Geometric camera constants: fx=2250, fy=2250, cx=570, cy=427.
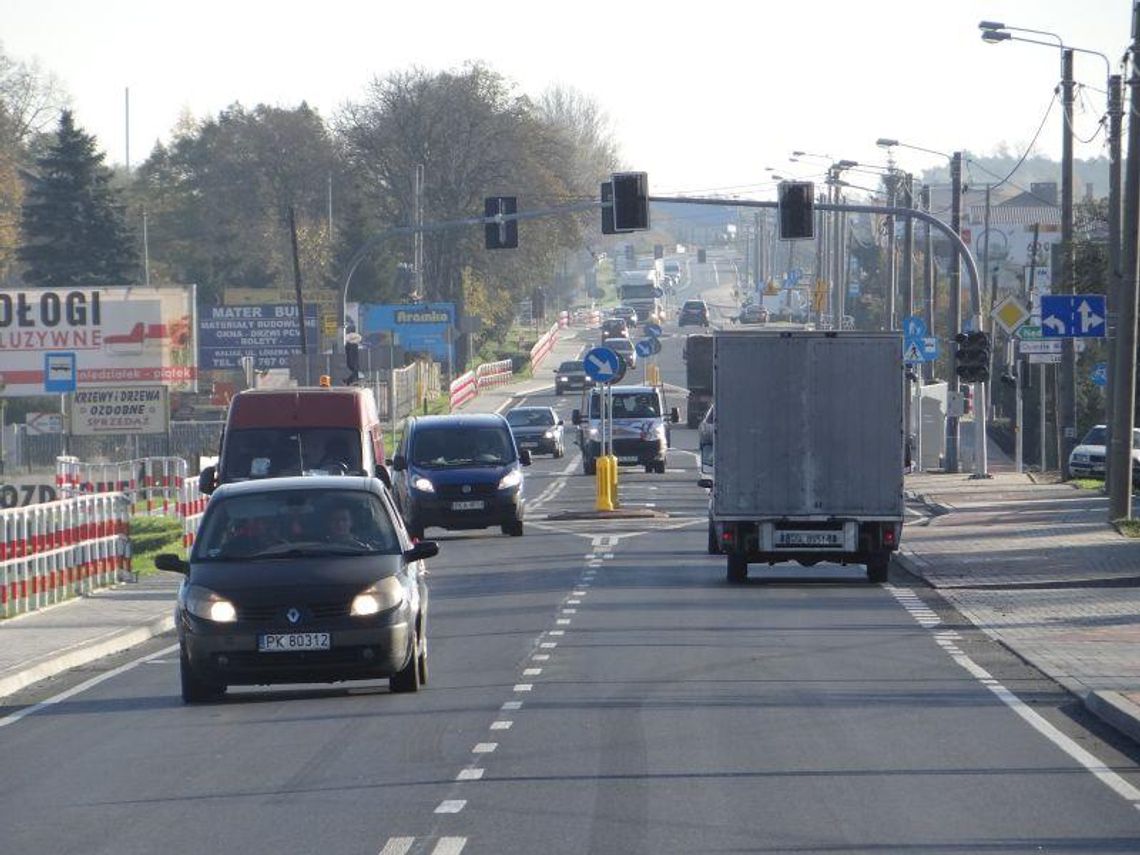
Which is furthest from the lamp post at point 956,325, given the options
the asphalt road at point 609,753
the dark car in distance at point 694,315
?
the dark car in distance at point 694,315

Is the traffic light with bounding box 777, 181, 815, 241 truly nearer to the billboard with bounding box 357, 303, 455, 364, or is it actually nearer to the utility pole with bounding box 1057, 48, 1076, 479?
the utility pole with bounding box 1057, 48, 1076, 479

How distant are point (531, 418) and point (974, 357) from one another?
71.8ft

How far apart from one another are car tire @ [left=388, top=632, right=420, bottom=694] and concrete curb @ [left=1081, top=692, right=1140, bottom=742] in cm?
464

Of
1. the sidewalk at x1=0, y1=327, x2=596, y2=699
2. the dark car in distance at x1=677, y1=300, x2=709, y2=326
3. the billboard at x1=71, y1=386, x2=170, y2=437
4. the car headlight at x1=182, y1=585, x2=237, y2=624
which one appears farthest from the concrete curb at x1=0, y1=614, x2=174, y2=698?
the dark car in distance at x1=677, y1=300, x2=709, y2=326

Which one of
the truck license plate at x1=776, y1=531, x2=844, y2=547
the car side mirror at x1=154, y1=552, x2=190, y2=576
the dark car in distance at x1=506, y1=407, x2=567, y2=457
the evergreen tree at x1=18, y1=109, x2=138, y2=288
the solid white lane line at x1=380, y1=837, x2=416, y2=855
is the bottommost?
the dark car in distance at x1=506, y1=407, x2=567, y2=457

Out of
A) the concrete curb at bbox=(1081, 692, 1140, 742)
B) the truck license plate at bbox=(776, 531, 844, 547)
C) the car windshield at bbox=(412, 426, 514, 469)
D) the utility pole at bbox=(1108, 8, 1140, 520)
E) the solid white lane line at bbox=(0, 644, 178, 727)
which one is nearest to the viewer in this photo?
the concrete curb at bbox=(1081, 692, 1140, 742)

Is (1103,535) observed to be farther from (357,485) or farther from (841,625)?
(357,485)

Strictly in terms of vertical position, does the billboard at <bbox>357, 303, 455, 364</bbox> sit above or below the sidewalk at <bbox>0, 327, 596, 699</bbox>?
above

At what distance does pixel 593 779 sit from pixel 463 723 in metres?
2.63

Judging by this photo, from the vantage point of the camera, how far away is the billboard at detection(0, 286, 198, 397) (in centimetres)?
6800

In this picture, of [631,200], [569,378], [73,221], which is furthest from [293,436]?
[73,221]

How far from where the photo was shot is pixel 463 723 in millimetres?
14367

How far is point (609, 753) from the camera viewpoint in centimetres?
1288

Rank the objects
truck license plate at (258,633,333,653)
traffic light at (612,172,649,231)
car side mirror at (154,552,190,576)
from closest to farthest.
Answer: truck license plate at (258,633,333,653), car side mirror at (154,552,190,576), traffic light at (612,172,649,231)
